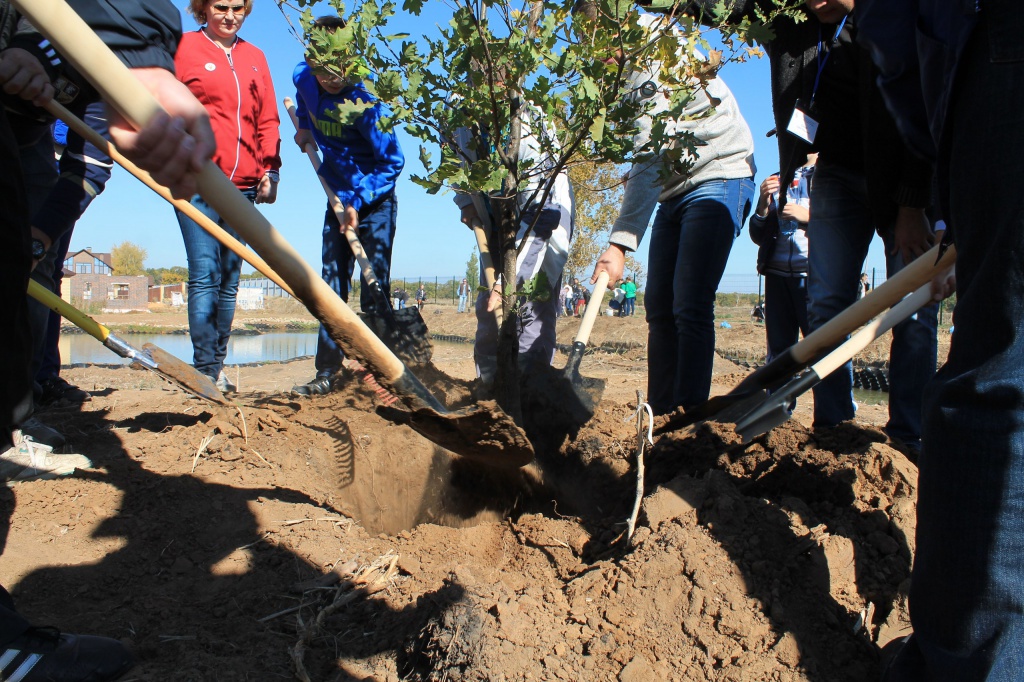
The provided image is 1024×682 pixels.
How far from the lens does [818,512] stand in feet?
6.61

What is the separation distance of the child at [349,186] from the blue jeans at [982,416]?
322cm

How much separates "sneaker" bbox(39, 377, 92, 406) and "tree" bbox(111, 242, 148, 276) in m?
80.8

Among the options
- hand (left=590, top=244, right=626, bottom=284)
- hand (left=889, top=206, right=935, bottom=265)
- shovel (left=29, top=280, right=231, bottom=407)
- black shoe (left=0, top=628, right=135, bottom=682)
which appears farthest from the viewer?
hand (left=590, top=244, right=626, bottom=284)

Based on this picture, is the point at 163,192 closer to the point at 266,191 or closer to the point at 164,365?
the point at 164,365

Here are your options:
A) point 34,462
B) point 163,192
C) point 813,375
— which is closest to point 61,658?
point 34,462

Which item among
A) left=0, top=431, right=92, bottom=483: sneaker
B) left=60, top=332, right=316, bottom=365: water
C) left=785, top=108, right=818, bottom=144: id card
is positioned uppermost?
left=785, top=108, right=818, bottom=144: id card

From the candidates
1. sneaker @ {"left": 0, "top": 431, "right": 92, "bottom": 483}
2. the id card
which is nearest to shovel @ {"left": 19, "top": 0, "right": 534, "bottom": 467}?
sneaker @ {"left": 0, "top": 431, "right": 92, "bottom": 483}

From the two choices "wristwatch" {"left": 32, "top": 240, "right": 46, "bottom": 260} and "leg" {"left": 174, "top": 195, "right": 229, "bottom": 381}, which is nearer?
"wristwatch" {"left": 32, "top": 240, "right": 46, "bottom": 260}

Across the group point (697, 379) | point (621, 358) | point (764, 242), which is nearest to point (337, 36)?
point (697, 379)

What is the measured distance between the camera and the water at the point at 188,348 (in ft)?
27.7

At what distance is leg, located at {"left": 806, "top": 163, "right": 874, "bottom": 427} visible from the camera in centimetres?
283

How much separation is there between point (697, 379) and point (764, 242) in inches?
49.7

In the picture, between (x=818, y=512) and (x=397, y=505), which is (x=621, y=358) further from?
(x=818, y=512)

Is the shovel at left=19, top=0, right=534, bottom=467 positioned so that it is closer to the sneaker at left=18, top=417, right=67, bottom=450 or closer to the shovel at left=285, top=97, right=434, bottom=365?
the shovel at left=285, top=97, right=434, bottom=365
